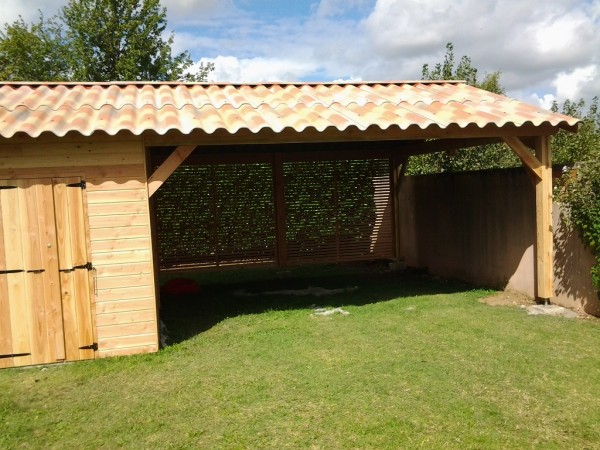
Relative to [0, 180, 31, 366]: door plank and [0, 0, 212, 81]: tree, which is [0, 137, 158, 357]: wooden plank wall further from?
[0, 0, 212, 81]: tree

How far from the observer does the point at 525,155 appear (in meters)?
7.48

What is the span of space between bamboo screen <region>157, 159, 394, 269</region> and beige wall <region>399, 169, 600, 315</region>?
0.84 m

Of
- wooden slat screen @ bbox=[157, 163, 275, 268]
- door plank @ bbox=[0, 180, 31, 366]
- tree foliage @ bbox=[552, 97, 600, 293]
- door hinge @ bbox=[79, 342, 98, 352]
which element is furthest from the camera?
wooden slat screen @ bbox=[157, 163, 275, 268]

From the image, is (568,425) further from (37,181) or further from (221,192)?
(221,192)

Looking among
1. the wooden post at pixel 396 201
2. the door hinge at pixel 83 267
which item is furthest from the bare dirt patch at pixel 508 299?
the door hinge at pixel 83 267

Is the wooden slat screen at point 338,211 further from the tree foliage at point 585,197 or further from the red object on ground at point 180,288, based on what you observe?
the tree foliage at point 585,197

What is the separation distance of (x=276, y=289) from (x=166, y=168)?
14.7 ft

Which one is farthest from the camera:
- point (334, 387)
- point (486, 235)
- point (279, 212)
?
point (279, 212)

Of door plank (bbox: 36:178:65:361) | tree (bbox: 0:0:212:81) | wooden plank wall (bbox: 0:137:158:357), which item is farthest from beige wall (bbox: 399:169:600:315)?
tree (bbox: 0:0:212:81)

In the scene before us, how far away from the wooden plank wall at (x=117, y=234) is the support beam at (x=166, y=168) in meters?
0.09

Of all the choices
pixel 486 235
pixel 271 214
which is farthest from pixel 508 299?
pixel 271 214

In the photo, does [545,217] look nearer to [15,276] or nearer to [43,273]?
[43,273]

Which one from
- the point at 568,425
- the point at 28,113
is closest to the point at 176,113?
the point at 28,113

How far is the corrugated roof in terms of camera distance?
6082 mm
